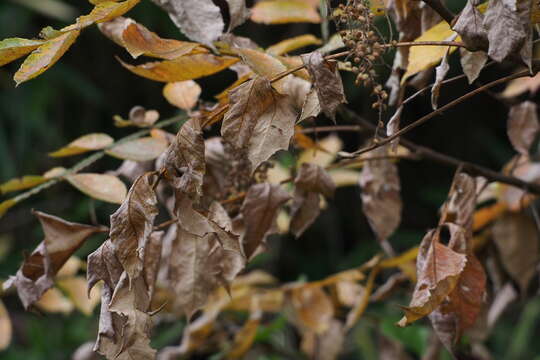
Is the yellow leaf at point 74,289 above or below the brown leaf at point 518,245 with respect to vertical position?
below

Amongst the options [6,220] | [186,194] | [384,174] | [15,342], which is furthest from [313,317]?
[6,220]

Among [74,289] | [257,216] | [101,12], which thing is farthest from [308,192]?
[74,289]

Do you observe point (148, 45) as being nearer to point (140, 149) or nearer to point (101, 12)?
point (101, 12)

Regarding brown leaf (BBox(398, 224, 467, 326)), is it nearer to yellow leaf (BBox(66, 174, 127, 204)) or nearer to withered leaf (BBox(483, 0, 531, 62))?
withered leaf (BBox(483, 0, 531, 62))

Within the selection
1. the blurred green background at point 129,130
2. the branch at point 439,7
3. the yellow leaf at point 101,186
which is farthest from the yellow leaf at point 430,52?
the blurred green background at point 129,130

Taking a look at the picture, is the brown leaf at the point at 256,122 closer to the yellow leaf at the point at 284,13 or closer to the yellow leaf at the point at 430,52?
the yellow leaf at the point at 430,52

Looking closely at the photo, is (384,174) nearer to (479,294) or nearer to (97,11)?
(479,294)
